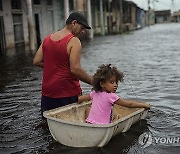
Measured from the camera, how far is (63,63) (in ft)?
15.1

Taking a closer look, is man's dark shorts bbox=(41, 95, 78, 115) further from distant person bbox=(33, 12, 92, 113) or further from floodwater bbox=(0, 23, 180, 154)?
floodwater bbox=(0, 23, 180, 154)

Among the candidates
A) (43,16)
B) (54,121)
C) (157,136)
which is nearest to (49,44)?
(54,121)

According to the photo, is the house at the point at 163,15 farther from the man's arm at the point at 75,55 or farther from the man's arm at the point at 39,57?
the man's arm at the point at 75,55

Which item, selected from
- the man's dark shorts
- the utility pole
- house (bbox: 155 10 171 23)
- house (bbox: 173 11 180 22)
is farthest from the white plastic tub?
house (bbox: 155 10 171 23)

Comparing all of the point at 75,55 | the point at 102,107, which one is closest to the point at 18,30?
the point at 75,55

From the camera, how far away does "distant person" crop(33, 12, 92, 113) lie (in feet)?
14.6

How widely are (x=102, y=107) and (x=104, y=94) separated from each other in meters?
0.19

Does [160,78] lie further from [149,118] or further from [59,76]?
[59,76]

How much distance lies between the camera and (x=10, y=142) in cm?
495

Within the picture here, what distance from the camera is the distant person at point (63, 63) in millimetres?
4465

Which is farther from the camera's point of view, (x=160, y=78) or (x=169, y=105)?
(x=160, y=78)

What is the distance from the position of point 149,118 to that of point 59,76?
1982 millimetres

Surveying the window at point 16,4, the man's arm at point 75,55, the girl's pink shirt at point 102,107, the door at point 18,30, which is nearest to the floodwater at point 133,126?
the girl's pink shirt at point 102,107

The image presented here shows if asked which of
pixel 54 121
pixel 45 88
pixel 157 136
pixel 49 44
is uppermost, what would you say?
pixel 49 44
